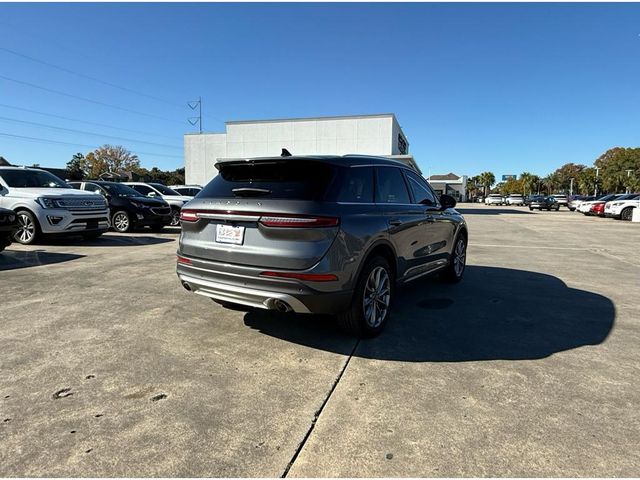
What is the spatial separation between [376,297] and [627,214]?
27.9m

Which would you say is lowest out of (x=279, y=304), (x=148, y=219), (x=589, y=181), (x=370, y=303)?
(x=370, y=303)

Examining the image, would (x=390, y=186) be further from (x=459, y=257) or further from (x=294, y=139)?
(x=294, y=139)

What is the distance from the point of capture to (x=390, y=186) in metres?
A: 4.59

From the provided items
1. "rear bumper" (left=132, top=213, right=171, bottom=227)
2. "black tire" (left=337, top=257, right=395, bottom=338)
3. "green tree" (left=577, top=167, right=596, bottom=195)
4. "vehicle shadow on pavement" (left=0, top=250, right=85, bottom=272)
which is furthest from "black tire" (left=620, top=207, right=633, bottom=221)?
"green tree" (left=577, top=167, right=596, bottom=195)

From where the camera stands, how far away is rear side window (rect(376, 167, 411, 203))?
14.2ft

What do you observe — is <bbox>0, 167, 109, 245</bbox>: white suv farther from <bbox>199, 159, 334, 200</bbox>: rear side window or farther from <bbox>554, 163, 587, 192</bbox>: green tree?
<bbox>554, 163, 587, 192</bbox>: green tree

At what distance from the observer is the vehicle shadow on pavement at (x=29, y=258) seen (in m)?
7.27

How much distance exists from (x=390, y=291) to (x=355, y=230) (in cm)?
100

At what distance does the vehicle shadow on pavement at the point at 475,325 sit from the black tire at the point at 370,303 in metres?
0.12

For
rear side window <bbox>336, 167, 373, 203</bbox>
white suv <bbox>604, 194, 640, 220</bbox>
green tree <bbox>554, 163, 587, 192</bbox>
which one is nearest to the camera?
rear side window <bbox>336, 167, 373, 203</bbox>

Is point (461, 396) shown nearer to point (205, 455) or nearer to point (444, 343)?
point (444, 343)

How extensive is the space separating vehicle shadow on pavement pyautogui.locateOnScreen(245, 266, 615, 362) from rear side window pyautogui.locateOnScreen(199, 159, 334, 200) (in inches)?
55.7

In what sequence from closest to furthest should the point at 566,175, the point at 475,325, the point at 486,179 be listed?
the point at 475,325 → the point at 566,175 → the point at 486,179

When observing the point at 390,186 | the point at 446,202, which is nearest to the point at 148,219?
the point at 446,202
